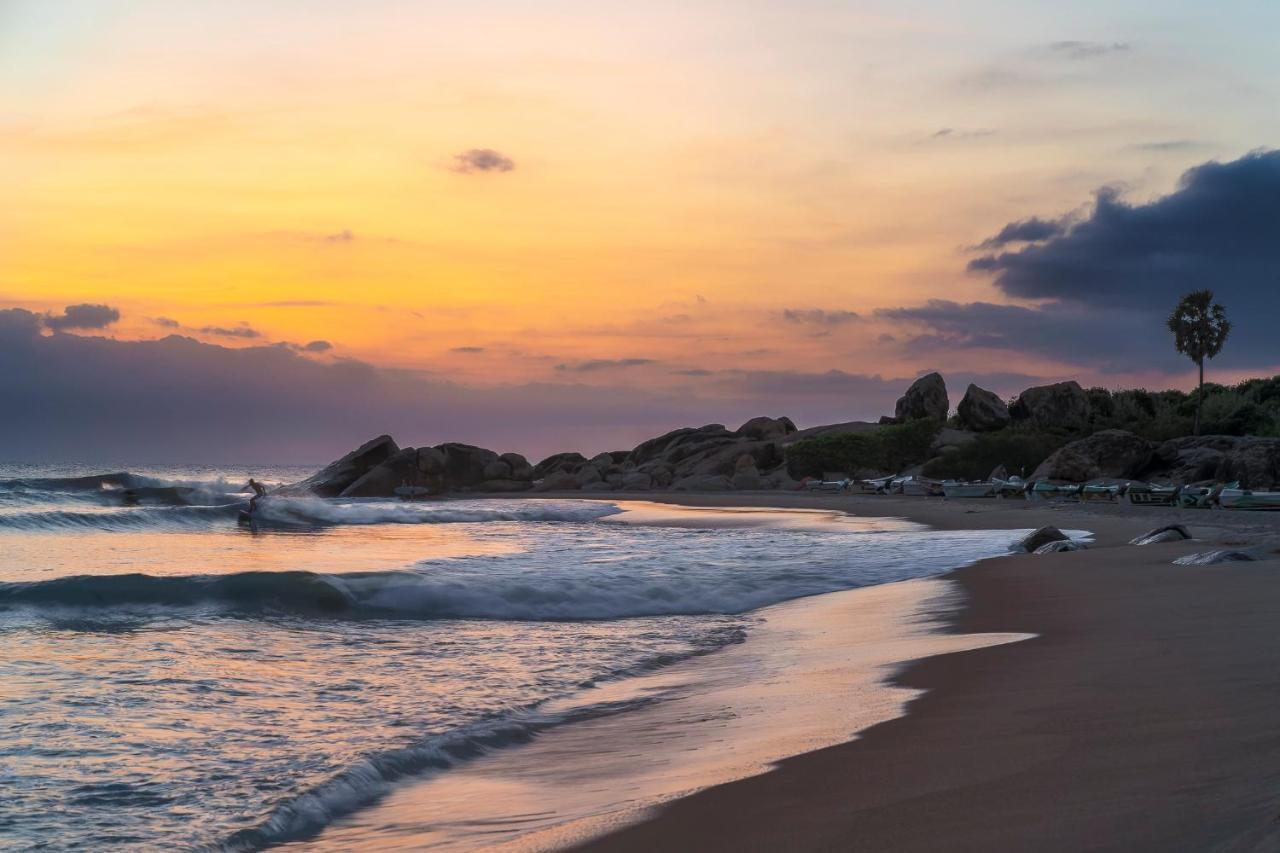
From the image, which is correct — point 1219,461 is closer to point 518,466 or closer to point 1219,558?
point 1219,558

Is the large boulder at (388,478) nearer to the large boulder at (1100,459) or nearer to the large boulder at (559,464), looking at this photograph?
the large boulder at (559,464)

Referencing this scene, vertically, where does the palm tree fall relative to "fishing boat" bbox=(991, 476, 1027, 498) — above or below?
above

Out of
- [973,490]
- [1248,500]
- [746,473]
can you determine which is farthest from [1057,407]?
[1248,500]

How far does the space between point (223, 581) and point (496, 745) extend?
865 cm

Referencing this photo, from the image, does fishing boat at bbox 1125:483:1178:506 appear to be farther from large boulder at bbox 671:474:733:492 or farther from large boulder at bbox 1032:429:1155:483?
large boulder at bbox 671:474:733:492

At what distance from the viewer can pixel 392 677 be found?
29.4ft

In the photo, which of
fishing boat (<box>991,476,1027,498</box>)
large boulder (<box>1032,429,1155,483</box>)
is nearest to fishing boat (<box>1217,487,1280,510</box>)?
fishing boat (<box>991,476,1027,498</box>)

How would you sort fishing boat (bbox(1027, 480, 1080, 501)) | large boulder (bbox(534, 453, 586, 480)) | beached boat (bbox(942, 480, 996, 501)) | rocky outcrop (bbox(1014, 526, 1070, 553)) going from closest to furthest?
rocky outcrop (bbox(1014, 526, 1070, 553)), fishing boat (bbox(1027, 480, 1080, 501)), beached boat (bbox(942, 480, 996, 501)), large boulder (bbox(534, 453, 586, 480))

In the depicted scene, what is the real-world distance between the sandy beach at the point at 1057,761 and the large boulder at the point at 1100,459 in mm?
40295

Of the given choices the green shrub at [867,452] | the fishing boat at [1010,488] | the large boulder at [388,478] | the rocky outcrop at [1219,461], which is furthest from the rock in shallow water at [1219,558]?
the large boulder at [388,478]

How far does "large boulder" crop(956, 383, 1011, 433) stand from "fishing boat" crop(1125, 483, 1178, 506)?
106 ft

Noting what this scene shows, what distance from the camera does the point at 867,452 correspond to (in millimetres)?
69625

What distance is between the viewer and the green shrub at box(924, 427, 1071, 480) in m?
59.6

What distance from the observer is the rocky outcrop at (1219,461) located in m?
39.7
